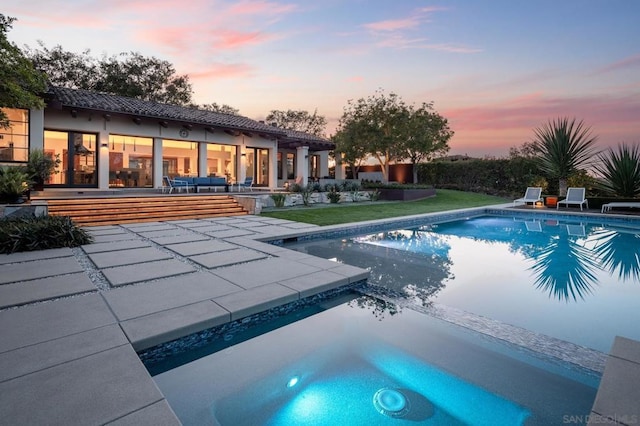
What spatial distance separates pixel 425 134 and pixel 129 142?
14.9 m

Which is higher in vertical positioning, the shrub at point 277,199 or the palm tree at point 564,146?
the palm tree at point 564,146

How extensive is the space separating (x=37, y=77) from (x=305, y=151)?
13680 mm

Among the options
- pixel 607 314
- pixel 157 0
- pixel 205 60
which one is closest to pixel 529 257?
pixel 607 314

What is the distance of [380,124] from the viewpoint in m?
19.4

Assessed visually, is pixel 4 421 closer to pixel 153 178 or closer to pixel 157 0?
pixel 157 0

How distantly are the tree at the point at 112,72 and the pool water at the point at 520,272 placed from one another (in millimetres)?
24386

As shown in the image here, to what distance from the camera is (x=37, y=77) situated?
26.0 ft

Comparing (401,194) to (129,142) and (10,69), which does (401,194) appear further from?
(10,69)

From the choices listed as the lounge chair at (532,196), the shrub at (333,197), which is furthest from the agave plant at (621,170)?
the shrub at (333,197)

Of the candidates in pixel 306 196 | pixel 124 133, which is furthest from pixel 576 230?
pixel 124 133

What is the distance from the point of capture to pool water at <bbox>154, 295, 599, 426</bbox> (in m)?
2.28

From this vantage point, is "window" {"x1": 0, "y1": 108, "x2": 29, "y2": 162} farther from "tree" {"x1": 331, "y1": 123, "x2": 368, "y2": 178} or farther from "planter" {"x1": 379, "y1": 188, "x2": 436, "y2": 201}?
"planter" {"x1": 379, "y1": 188, "x2": 436, "y2": 201}

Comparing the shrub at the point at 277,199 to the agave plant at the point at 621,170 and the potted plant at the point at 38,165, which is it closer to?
the potted plant at the point at 38,165

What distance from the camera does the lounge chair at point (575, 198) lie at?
48.7 ft
